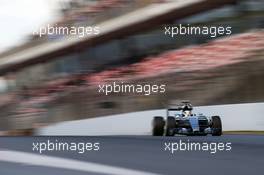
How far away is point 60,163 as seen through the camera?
15.7 feet

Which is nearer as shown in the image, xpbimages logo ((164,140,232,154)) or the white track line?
the white track line

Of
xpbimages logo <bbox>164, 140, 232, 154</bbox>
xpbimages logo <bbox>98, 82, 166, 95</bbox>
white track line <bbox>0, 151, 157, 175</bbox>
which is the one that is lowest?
white track line <bbox>0, 151, 157, 175</bbox>

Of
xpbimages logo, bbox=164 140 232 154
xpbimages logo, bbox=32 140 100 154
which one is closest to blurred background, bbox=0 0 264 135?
xpbimages logo, bbox=32 140 100 154

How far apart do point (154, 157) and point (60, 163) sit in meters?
0.56

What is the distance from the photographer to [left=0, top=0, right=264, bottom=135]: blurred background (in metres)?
4.78

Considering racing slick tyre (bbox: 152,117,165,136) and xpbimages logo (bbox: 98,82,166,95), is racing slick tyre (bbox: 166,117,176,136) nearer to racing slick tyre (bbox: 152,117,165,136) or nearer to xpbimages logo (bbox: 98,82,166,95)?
racing slick tyre (bbox: 152,117,165,136)

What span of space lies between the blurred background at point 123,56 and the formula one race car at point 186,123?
2.9 inches

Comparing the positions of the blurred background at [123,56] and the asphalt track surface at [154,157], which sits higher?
the blurred background at [123,56]

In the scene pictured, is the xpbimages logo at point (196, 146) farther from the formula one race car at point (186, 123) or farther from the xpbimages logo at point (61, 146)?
the xpbimages logo at point (61, 146)

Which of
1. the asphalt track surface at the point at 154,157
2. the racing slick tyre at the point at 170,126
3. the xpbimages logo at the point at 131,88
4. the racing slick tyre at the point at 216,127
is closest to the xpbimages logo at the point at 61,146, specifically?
the asphalt track surface at the point at 154,157

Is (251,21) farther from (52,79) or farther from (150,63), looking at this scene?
(52,79)

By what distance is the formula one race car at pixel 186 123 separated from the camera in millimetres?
4777

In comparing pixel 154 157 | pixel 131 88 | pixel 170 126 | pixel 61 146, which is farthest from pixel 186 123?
pixel 61 146

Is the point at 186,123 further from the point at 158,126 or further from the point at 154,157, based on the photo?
the point at 154,157
